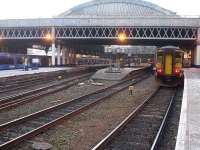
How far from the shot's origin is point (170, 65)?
31.7 metres

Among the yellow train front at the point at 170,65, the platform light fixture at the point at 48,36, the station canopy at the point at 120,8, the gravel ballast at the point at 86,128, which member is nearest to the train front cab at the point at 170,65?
the yellow train front at the point at 170,65

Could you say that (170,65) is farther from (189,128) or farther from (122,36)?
(122,36)

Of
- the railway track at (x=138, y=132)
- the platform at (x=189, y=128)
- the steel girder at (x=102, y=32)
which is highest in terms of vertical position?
the steel girder at (x=102, y=32)

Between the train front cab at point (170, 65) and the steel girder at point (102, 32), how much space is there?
36968mm

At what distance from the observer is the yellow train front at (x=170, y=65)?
31562 millimetres

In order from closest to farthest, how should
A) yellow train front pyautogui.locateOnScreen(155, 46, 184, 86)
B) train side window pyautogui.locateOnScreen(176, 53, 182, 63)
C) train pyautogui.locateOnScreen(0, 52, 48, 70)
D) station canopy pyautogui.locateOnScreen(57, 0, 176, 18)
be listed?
yellow train front pyautogui.locateOnScreen(155, 46, 184, 86), train side window pyautogui.locateOnScreen(176, 53, 182, 63), train pyautogui.locateOnScreen(0, 52, 48, 70), station canopy pyautogui.locateOnScreen(57, 0, 176, 18)

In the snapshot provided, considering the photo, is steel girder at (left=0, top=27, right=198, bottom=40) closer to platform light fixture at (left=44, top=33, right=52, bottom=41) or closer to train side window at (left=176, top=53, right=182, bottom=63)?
platform light fixture at (left=44, top=33, right=52, bottom=41)

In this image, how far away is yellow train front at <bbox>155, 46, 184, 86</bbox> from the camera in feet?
104

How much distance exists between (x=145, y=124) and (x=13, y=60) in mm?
46283

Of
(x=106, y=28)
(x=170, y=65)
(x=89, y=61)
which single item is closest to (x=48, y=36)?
(x=106, y=28)

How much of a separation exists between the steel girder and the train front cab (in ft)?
Answer: 121

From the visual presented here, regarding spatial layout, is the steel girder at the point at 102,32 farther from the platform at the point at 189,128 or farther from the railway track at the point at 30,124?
the platform at the point at 189,128

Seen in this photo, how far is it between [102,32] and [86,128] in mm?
62625

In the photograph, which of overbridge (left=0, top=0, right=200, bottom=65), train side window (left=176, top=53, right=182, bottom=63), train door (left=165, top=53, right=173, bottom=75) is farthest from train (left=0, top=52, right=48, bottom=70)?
train side window (left=176, top=53, right=182, bottom=63)
